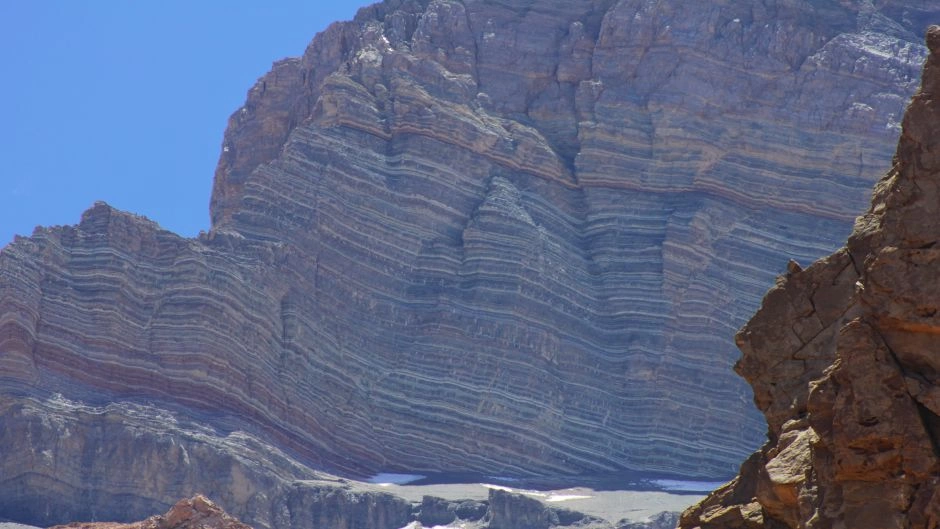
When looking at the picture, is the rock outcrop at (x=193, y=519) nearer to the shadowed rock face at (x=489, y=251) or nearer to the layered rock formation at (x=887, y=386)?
the shadowed rock face at (x=489, y=251)

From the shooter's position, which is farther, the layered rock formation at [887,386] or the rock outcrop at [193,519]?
the rock outcrop at [193,519]

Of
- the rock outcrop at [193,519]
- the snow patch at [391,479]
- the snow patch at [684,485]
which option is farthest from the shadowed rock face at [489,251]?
the rock outcrop at [193,519]

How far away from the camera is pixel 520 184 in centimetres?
10250

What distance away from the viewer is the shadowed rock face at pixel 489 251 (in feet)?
293

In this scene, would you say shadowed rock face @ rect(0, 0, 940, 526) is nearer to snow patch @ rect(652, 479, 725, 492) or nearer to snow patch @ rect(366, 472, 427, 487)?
snow patch @ rect(366, 472, 427, 487)

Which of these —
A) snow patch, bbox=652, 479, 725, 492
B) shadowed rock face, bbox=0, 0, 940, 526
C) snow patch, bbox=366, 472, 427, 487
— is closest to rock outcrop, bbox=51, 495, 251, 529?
shadowed rock face, bbox=0, 0, 940, 526

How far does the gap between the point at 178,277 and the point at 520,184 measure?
21372 millimetres

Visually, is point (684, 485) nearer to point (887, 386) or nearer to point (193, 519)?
point (193, 519)

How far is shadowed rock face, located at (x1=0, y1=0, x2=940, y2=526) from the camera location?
8944 centimetres

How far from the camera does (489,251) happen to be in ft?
321

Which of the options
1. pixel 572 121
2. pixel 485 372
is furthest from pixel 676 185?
pixel 485 372

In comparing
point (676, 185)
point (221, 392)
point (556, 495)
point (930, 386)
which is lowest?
point (930, 386)

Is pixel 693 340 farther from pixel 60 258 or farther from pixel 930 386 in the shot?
pixel 930 386

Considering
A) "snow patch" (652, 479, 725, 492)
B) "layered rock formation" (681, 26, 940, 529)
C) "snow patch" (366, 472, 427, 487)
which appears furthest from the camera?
"snow patch" (652, 479, 725, 492)
